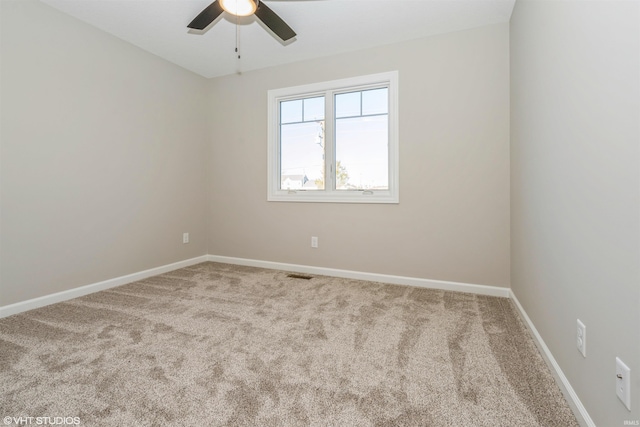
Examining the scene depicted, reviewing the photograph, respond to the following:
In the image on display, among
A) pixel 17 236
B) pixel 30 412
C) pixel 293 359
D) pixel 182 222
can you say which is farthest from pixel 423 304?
pixel 17 236

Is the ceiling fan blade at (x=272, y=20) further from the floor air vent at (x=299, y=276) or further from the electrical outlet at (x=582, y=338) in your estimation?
the electrical outlet at (x=582, y=338)

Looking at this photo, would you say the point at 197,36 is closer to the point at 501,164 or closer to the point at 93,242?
the point at 93,242

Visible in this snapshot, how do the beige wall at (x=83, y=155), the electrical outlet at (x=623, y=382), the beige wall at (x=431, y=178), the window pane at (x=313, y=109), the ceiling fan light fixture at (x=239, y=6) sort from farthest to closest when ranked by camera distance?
the window pane at (x=313, y=109) → the beige wall at (x=431, y=178) → the beige wall at (x=83, y=155) → the ceiling fan light fixture at (x=239, y=6) → the electrical outlet at (x=623, y=382)

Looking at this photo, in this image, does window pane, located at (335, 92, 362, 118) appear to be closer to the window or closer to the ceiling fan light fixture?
the window

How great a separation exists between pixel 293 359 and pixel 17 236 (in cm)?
237

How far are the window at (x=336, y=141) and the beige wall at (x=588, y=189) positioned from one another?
1348 millimetres

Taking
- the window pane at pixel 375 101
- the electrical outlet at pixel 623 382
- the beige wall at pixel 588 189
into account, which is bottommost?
the electrical outlet at pixel 623 382

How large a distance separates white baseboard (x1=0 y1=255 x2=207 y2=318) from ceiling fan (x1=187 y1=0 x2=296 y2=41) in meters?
2.47

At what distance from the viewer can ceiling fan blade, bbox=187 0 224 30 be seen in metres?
2.01

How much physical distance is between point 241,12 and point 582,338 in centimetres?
270

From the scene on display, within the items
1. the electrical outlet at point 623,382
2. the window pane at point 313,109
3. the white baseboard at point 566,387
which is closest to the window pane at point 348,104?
the window pane at point 313,109

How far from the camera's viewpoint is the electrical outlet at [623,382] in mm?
863

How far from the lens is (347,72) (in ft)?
10.4

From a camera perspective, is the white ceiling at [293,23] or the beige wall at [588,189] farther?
the white ceiling at [293,23]
